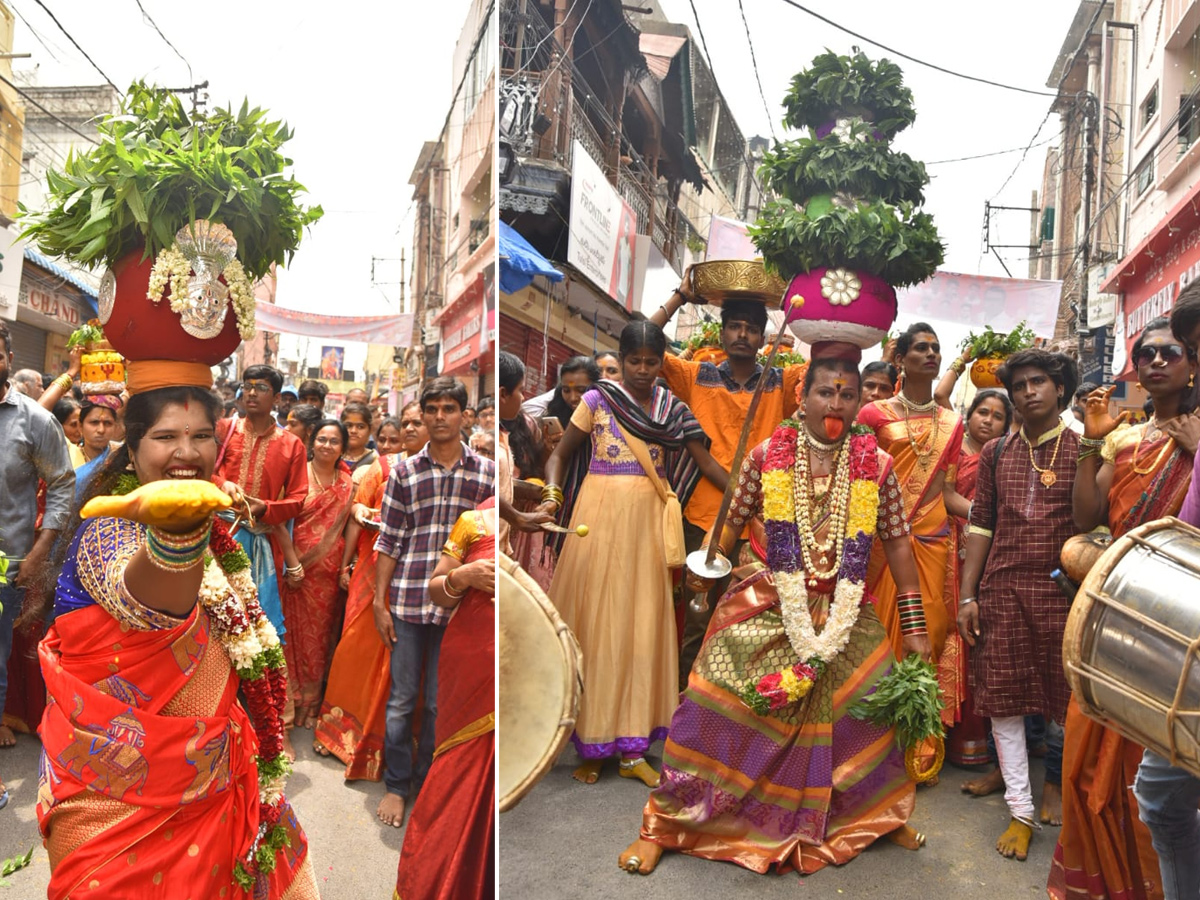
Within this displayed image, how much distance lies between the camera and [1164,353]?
3.15 metres

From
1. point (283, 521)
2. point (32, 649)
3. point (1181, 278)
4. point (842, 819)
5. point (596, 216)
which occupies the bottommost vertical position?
point (842, 819)

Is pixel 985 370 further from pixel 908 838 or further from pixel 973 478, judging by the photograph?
pixel 908 838

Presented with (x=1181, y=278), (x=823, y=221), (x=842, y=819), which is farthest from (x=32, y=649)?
(x=1181, y=278)

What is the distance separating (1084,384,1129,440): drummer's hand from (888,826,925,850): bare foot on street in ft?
5.13

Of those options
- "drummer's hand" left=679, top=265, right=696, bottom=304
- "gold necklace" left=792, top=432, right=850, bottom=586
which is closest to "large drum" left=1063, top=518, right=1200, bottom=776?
"gold necklace" left=792, top=432, right=850, bottom=586

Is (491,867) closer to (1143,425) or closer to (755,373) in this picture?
(1143,425)

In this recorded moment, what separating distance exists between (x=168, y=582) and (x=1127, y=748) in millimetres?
2727

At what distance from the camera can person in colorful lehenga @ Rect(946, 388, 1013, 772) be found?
186 inches

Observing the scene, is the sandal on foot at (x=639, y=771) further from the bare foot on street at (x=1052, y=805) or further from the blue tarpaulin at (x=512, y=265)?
the blue tarpaulin at (x=512, y=265)

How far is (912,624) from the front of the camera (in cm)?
355

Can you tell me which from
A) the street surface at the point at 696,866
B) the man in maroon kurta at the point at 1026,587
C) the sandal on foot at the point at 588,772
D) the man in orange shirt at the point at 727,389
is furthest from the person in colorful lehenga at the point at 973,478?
the sandal on foot at the point at 588,772

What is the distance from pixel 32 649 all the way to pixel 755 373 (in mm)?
3434

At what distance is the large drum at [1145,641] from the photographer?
6.34 ft

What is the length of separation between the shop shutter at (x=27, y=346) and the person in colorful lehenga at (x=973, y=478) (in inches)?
154
